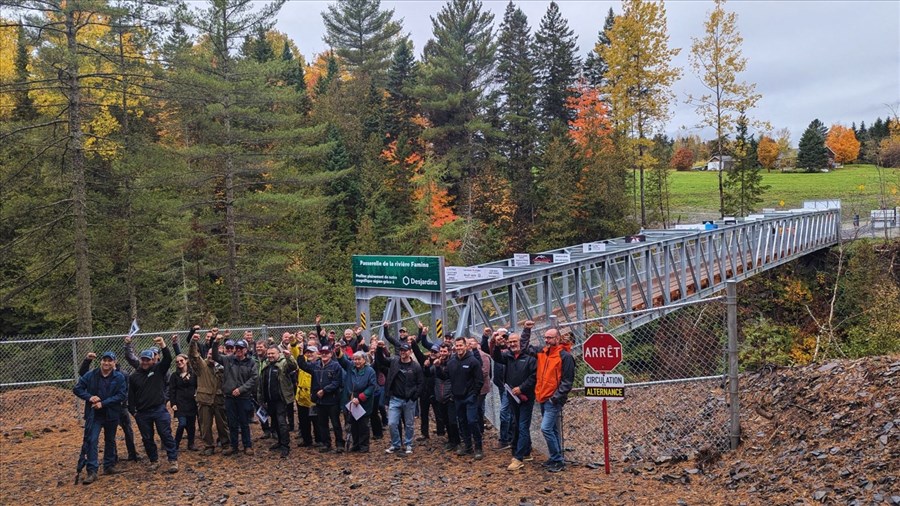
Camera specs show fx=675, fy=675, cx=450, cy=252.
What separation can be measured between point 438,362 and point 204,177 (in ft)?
56.4

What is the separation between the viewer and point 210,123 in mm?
25047

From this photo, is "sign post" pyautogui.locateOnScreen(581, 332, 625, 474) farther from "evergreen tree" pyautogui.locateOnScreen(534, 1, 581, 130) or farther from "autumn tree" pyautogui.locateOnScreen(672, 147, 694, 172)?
"autumn tree" pyautogui.locateOnScreen(672, 147, 694, 172)

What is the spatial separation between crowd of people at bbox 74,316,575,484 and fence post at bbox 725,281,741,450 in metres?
1.93

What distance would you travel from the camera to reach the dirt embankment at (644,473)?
6.98m

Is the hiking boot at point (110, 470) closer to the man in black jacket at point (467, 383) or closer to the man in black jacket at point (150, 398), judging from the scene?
the man in black jacket at point (150, 398)

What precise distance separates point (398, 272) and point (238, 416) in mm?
4331

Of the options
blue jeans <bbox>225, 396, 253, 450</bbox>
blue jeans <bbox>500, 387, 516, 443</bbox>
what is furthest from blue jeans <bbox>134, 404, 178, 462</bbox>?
blue jeans <bbox>500, 387, 516, 443</bbox>

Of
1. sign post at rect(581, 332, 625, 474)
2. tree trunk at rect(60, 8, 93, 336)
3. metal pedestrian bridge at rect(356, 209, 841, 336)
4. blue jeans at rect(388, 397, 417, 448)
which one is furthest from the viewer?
tree trunk at rect(60, 8, 93, 336)

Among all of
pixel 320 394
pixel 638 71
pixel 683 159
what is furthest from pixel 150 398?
pixel 683 159

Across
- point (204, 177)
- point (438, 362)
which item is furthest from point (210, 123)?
point (438, 362)

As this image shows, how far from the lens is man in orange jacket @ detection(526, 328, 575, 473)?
837 centimetres

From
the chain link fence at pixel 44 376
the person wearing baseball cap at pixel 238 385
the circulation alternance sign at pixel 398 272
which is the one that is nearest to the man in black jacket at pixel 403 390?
the person wearing baseball cap at pixel 238 385

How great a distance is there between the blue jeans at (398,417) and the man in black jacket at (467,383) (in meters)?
0.86

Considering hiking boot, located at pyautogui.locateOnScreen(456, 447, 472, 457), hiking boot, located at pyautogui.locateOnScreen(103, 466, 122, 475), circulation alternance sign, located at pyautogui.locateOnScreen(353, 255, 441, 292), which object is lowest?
hiking boot, located at pyautogui.locateOnScreen(103, 466, 122, 475)
